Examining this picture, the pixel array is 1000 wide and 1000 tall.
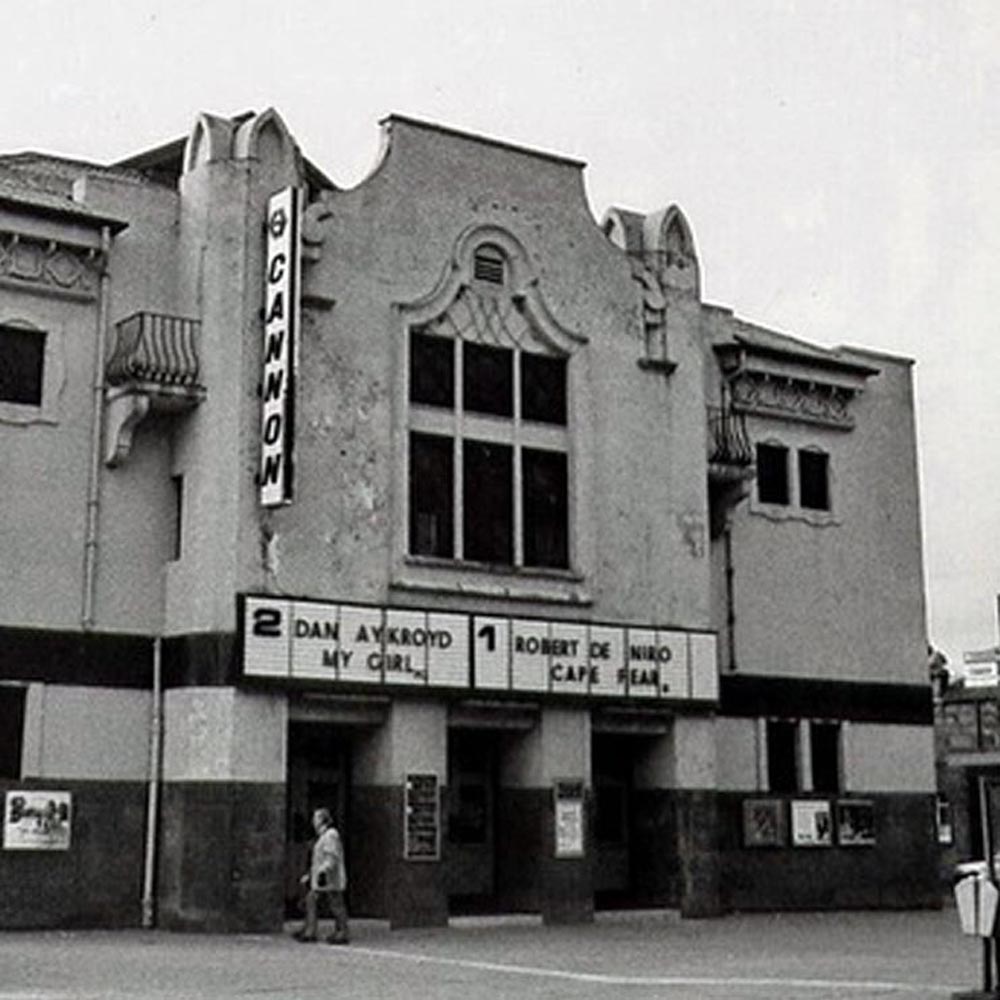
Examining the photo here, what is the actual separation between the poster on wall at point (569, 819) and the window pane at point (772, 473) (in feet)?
26.4

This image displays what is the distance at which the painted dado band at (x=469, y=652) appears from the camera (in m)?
26.9

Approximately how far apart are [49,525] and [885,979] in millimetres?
13999

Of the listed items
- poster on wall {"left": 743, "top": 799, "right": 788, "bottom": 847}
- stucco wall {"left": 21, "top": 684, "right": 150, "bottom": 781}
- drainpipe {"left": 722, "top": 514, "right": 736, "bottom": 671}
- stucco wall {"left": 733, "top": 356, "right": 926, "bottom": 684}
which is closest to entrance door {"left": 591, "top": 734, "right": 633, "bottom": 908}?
poster on wall {"left": 743, "top": 799, "right": 788, "bottom": 847}

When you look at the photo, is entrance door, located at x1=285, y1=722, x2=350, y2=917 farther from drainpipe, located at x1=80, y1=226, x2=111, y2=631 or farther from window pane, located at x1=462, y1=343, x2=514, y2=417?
window pane, located at x1=462, y1=343, x2=514, y2=417

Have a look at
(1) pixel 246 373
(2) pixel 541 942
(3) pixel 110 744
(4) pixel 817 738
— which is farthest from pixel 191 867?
(4) pixel 817 738

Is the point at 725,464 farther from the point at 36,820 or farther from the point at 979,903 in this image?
the point at 979,903

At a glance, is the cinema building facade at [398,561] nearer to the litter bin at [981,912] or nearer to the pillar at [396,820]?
the pillar at [396,820]

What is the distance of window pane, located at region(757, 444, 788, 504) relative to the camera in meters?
35.0

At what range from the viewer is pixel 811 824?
34.0m

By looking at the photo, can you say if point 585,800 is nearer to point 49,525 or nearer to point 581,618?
point 581,618

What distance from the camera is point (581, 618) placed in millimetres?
30312

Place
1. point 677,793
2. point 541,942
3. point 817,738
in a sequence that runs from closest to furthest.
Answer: point 541,942 < point 677,793 < point 817,738

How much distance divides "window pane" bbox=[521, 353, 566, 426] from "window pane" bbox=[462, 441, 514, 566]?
933 mm

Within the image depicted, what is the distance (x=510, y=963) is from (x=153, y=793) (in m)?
7.68
